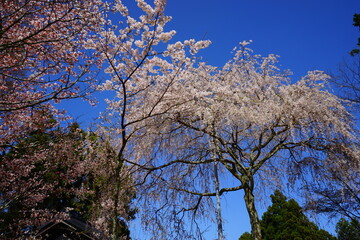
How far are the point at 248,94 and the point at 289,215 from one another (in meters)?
16.3

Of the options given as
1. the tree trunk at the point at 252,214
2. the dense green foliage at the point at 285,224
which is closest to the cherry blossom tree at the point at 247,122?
the tree trunk at the point at 252,214

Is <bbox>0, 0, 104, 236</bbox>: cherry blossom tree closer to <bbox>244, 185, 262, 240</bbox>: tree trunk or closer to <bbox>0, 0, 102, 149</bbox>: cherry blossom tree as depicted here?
<bbox>0, 0, 102, 149</bbox>: cherry blossom tree

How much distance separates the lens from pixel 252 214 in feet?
22.3

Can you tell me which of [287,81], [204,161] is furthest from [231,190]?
[287,81]

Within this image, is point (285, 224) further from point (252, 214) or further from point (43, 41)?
point (43, 41)

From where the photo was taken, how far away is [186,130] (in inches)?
308

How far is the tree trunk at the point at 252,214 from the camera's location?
6382mm

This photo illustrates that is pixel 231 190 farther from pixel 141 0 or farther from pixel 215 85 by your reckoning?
pixel 141 0

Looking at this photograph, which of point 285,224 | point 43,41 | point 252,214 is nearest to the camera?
point 43,41

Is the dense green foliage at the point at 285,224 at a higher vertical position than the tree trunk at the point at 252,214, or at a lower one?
higher

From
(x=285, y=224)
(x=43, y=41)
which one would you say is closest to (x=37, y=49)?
(x=43, y=41)

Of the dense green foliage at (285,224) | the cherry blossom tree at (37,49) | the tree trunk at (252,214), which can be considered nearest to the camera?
the cherry blossom tree at (37,49)

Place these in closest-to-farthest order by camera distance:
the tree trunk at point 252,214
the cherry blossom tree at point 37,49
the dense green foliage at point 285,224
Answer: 1. the cherry blossom tree at point 37,49
2. the tree trunk at point 252,214
3. the dense green foliage at point 285,224

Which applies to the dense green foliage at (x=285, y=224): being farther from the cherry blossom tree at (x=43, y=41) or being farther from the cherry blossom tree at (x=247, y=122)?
the cherry blossom tree at (x=43, y=41)
